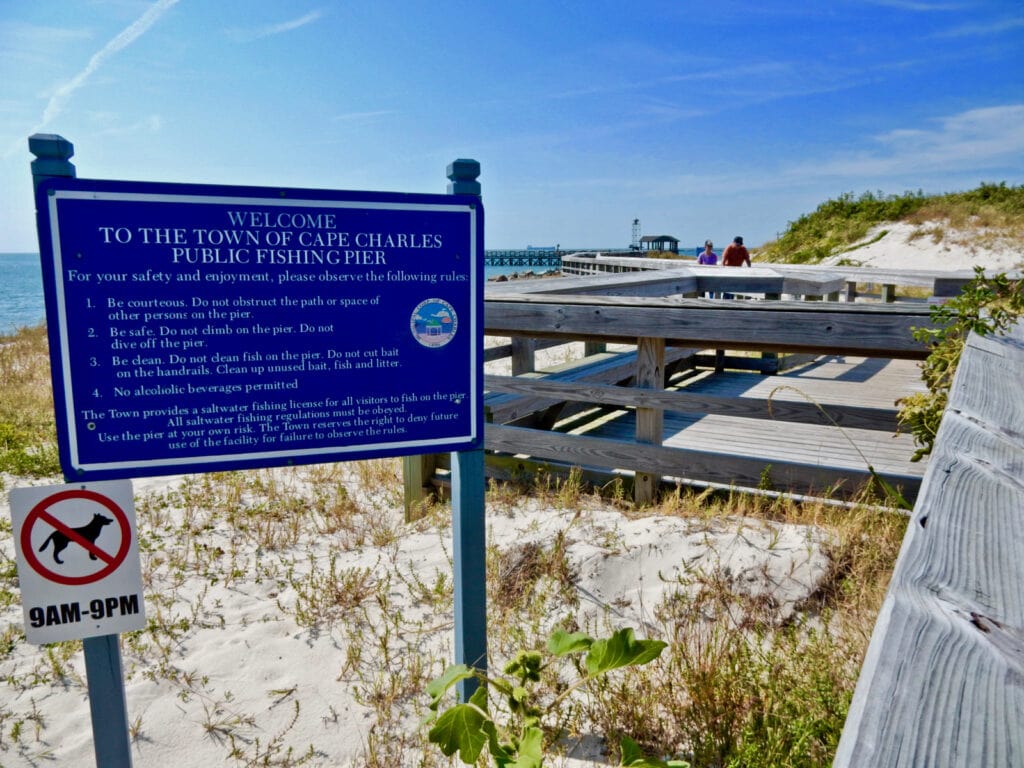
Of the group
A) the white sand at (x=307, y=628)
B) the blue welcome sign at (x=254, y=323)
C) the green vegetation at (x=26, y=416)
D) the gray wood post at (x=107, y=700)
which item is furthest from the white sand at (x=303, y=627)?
the green vegetation at (x=26, y=416)

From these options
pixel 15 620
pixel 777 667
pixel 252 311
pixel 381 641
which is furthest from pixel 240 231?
pixel 15 620

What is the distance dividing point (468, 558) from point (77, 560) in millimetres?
1265

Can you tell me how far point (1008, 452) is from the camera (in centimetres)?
130

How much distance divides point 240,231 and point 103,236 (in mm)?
369

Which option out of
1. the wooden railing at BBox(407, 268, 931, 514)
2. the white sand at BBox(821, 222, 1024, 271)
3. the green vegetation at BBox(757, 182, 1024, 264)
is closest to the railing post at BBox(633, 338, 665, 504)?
the wooden railing at BBox(407, 268, 931, 514)

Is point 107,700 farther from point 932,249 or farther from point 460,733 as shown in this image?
point 932,249

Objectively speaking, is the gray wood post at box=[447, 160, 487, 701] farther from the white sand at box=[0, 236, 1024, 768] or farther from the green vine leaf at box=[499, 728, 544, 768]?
the green vine leaf at box=[499, 728, 544, 768]

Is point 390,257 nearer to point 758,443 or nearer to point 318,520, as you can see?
point 318,520

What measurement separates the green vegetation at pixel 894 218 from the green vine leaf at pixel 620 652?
30.4 m

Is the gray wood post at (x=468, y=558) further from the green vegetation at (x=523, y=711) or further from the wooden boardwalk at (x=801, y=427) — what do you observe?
the wooden boardwalk at (x=801, y=427)

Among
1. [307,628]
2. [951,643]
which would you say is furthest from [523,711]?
[307,628]

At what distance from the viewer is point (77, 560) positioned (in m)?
2.03

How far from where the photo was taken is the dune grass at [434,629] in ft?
8.04

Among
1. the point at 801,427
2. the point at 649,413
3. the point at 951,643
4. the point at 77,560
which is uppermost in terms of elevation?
the point at 951,643
